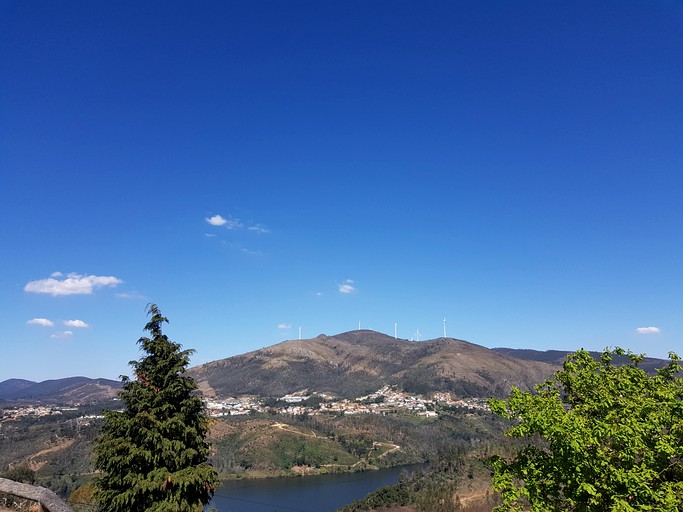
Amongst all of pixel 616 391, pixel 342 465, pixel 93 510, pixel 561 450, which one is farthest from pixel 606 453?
pixel 342 465

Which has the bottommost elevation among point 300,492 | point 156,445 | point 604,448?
point 300,492

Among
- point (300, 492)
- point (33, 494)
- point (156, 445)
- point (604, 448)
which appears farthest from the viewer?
point (300, 492)

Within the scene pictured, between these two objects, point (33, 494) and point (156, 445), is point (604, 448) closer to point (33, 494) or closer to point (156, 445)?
point (33, 494)

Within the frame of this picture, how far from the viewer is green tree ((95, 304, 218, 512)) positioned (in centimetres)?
1464

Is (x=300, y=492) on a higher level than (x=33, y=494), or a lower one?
lower

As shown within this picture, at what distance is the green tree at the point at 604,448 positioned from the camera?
31.5 feet

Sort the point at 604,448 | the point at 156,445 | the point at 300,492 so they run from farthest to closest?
the point at 300,492
the point at 156,445
the point at 604,448

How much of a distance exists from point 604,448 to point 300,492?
147m

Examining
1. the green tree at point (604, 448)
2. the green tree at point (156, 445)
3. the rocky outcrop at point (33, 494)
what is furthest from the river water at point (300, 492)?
the rocky outcrop at point (33, 494)

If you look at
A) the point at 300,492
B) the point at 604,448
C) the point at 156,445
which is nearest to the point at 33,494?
the point at 156,445

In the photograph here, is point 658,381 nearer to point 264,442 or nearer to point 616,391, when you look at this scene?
point 616,391

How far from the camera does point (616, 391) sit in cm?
1134

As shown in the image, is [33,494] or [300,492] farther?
[300,492]

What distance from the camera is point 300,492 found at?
139375 millimetres
